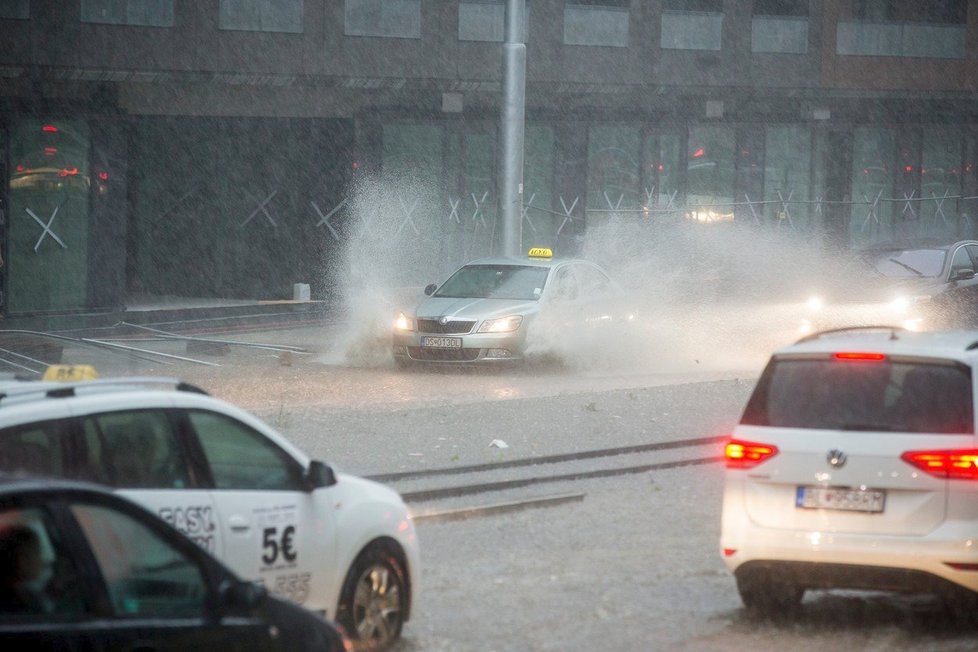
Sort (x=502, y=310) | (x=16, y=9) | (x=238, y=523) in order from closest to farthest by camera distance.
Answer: (x=238, y=523) < (x=502, y=310) < (x=16, y=9)

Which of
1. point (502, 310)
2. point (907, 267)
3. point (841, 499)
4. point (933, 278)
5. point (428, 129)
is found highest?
point (428, 129)

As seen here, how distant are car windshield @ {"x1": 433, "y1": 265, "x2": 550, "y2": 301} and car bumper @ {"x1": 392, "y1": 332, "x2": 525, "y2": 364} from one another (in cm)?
96

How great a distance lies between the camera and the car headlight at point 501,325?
1980cm

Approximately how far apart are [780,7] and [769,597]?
94.5 ft

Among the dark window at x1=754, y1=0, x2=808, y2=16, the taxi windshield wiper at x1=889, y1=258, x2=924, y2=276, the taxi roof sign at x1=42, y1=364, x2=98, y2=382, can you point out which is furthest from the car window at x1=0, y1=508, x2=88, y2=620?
the dark window at x1=754, y1=0, x2=808, y2=16

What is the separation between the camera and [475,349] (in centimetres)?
1977

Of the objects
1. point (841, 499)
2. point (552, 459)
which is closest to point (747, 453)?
point (841, 499)

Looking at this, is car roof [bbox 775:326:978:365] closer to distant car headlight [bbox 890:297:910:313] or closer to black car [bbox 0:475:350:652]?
black car [bbox 0:475:350:652]

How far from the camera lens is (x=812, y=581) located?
Result: 7.68m

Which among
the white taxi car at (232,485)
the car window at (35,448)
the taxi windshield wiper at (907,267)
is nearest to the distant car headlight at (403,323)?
the taxi windshield wiper at (907,267)

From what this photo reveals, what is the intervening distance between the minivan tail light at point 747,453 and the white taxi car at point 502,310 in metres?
11.9

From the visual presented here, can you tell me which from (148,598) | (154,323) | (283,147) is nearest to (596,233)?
(283,147)

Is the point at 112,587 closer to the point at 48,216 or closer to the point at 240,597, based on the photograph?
the point at 240,597

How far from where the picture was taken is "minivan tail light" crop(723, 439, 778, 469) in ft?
25.4
